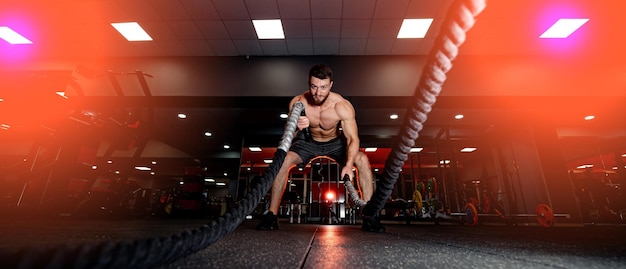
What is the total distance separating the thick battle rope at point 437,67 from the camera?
0.51 metres

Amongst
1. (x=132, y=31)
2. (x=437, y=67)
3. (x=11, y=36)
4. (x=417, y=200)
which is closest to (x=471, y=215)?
(x=417, y=200)

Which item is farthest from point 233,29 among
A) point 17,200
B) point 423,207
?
point 423,207

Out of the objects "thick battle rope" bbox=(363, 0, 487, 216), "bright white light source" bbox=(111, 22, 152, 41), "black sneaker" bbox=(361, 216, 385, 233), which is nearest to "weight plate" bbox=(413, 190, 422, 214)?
"black sneaker" bbox=(361, 216, 385, 233)

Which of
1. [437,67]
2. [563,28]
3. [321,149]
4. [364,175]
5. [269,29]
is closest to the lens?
[437,67]

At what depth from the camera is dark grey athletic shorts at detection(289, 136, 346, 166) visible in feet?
6.86

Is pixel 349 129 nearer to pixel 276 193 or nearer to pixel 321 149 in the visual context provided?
pixel 321 149

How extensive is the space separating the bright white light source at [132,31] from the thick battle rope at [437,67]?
12.3 feet

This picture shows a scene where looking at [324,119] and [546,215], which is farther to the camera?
[546,215]

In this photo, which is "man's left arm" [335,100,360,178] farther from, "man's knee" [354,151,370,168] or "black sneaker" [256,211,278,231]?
"black sneaker" [256,211,278,231]

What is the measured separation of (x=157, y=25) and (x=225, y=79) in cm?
103

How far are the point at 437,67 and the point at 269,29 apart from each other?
3051 millimetres

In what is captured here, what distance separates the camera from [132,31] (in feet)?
10.8

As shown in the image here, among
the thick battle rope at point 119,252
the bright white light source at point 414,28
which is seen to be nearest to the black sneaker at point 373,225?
the thick battle rope at point 119,252

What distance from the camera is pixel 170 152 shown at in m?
8.07
